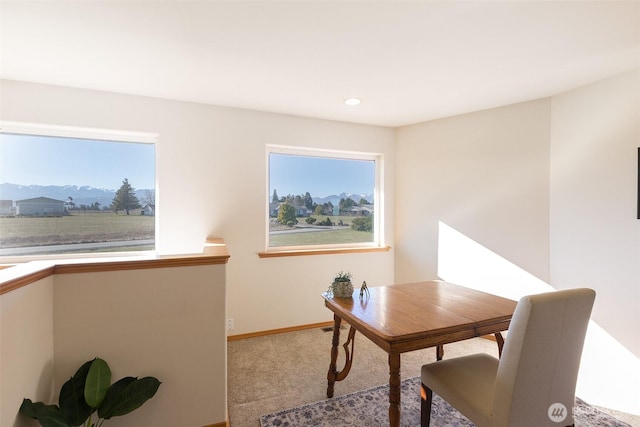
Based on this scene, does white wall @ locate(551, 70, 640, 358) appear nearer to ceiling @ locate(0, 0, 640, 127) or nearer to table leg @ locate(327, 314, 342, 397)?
ceiling @ locate(0, 0, 640, 127)

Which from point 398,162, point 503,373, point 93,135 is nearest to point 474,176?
point 398,162

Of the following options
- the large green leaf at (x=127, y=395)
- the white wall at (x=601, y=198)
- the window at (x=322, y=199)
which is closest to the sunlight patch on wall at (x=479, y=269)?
the white wall at (x=601, y=198)

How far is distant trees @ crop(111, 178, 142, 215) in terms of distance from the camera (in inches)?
107

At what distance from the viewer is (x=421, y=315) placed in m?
1.59

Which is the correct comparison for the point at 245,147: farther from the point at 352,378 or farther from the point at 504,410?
the point at 504,410

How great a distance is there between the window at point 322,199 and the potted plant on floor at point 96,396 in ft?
6.09

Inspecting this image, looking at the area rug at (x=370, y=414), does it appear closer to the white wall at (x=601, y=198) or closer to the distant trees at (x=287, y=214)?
the white wall at (x=601, y=198)

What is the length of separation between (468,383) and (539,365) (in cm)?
37

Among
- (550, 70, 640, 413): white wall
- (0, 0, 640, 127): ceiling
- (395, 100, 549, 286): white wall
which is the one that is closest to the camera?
(0, 0, 640, 127): ceiling

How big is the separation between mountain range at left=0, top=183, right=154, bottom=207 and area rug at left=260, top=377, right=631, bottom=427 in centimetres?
229

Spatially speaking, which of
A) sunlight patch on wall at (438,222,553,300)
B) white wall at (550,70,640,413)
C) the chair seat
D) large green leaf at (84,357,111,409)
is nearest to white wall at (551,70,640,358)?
white wall at (550,70,640,413)

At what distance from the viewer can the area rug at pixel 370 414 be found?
182 centimetres

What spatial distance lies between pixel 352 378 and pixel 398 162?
2.54 metres

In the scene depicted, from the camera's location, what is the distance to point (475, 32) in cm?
165
